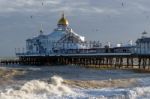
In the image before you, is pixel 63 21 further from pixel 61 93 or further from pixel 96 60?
pixel 61 93

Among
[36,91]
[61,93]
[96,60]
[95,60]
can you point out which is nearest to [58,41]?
[95,60]

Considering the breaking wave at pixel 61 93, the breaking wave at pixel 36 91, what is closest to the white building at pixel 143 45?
the breaking wave at pixel 36 91

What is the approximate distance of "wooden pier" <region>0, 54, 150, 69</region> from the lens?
77344 mm

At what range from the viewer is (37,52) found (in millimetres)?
109125

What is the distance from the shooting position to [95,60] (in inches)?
3553

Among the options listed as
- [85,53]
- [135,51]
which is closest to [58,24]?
[85,53]

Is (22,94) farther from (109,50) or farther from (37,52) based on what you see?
(37,52)

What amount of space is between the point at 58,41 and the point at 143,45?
34.6 meters

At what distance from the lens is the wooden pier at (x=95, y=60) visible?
77.3 m

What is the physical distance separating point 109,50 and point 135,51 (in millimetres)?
8102

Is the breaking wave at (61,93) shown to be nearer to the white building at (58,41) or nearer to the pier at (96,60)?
the pier at (96,60)

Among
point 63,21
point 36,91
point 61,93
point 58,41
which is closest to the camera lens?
point 61,93

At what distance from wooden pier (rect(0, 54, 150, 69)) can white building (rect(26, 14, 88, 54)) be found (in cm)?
219

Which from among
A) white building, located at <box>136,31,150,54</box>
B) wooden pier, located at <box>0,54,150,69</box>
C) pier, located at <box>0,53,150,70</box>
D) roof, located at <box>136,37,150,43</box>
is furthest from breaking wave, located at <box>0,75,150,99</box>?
roof, located at <box>136,37,150,43</box>
